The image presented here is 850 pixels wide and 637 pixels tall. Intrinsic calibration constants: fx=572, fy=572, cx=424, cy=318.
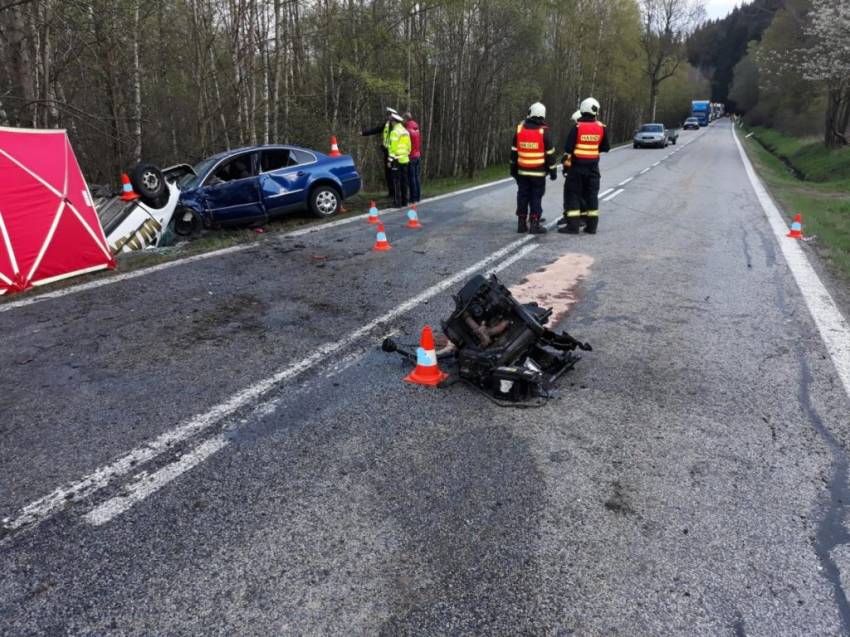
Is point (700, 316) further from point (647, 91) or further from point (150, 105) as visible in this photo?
point (647, 91)

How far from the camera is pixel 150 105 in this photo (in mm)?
15000

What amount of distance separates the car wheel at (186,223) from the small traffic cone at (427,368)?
21.1 feet

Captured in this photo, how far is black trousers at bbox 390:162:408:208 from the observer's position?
449 inches

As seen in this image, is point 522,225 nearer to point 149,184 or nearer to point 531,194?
Answer: point 531,194

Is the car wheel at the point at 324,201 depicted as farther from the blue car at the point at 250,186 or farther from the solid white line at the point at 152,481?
the solid white line at the point at 152,481

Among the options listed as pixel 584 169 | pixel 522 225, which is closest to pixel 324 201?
pixel 522 225

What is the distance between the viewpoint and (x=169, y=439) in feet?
10.9

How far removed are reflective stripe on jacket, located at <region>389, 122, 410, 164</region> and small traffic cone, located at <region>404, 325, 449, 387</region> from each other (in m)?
7.92

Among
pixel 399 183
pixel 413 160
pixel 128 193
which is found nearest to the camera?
pixel 128 193

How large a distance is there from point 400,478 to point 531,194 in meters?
6.60

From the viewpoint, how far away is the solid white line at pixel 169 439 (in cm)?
273

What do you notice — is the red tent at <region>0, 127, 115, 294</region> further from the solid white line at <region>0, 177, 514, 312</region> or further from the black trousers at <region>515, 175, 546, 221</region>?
the black trousers at <region>515, 175, 546, 221</region>

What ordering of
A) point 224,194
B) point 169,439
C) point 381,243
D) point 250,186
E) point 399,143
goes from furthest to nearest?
1. point 399,143
2. point 250,186
3. point 224,194
4. point 381,243
5. point 169,439

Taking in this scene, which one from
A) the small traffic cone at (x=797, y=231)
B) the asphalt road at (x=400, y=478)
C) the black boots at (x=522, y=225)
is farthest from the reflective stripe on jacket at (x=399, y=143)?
the small traffic cone at (x=797, y=231)
